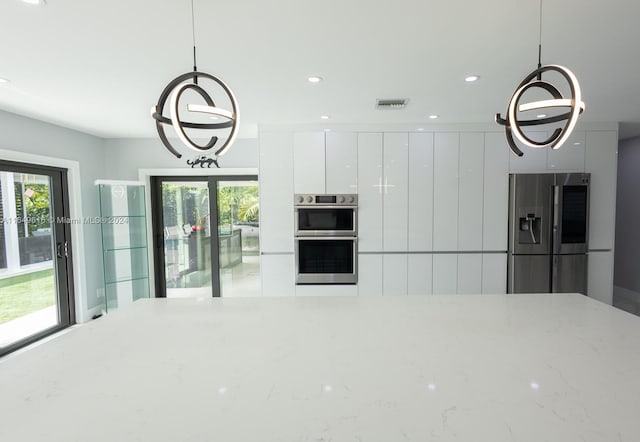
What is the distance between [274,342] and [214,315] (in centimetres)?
43

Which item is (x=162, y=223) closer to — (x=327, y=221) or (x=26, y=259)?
(x=26, y=259)

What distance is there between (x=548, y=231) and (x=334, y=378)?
3.41 m

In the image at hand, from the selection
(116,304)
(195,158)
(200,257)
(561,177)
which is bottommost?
(116,304)

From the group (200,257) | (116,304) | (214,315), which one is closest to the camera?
(214,315)

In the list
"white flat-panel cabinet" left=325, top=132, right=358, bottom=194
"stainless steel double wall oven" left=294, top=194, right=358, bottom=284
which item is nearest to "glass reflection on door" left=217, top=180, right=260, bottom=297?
"stainless steel double wall oven" left=294, top=194, right=358, bottom=284

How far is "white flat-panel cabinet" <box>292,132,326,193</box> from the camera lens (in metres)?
3.49

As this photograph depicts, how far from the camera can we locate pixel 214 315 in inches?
59.3

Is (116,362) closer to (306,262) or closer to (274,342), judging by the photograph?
(274,342)

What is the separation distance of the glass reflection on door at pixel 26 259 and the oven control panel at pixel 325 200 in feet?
8.91

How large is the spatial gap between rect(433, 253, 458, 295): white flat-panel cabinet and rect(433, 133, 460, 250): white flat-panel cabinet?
0.10m

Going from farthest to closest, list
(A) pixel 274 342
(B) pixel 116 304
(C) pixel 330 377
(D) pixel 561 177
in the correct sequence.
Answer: (B) pixel 116 304
(D) pixel 561 177
(A) pixel 274 342
(C) pixel 330 377

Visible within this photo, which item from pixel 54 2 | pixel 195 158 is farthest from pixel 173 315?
pixel 195 158

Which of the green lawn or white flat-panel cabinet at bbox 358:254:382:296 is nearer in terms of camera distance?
the green lawn

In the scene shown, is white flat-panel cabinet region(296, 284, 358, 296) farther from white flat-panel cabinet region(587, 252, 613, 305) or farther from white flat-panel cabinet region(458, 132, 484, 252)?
white flat-panel cabinet region(587, 252, 613, 305)
